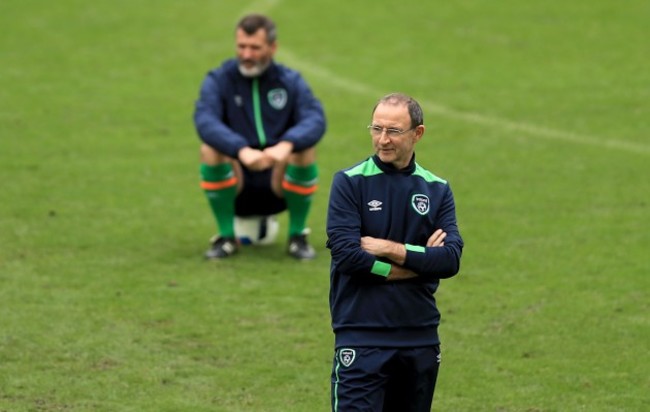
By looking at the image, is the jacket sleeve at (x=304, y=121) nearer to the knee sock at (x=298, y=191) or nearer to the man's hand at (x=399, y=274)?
the knee sock at (x=298, y=191)

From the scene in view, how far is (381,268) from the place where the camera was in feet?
20.9

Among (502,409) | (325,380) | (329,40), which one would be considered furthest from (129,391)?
(329,40)

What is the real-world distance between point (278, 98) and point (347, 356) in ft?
17.4

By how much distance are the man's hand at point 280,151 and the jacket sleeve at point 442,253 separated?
4.29 metres

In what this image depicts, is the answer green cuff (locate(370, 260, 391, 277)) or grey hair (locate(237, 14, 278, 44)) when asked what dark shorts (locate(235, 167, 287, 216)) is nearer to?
grey hair (locate(237, 14, 278, 44))

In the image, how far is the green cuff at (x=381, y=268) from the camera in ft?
20.8

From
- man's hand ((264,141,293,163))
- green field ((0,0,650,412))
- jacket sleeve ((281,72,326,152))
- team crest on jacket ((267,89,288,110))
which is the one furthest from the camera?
team crest on jacket ((267,89,288,110))

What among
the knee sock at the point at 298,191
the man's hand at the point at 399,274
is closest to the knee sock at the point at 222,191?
the knee sock at the point at 298,191

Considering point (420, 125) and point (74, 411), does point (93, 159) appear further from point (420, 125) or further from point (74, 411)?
point (420, 125)

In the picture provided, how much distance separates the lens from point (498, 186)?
543 inches

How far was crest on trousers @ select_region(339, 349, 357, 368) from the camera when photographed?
21.0ft

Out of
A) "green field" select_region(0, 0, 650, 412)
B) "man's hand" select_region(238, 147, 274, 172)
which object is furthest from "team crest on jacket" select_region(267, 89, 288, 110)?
"green field" select_region(0, 0, 650, 412)

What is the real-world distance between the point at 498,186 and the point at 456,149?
1.69m

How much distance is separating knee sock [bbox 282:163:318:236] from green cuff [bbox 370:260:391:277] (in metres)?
5.16
